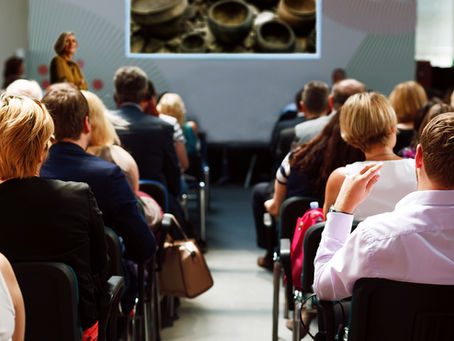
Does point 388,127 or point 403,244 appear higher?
point 388,127

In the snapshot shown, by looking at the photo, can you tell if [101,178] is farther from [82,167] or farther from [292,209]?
[292,209]

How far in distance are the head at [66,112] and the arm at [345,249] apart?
1057 millimetres

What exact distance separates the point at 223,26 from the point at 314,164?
5114 mm

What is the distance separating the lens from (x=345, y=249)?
1.53 meters

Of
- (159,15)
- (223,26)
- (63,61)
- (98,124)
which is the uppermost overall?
(159,15)

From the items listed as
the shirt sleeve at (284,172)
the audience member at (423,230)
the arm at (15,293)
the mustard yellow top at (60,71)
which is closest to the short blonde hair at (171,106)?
the mustard yellow top at (60,71)

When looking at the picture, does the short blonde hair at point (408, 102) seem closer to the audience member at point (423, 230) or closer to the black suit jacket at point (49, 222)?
the audience member at point (423, 230)

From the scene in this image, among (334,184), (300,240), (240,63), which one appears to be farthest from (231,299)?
(240,63)

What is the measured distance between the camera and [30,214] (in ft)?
5.42

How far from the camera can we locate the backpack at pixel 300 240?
2404 millimetres

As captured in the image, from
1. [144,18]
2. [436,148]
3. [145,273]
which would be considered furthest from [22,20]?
[436,148]

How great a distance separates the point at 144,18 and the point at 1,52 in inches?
70.4

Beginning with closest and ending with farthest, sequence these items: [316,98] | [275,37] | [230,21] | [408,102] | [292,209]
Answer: [292,209] → [316,98] → [408,102] → [275,37] → [230,21]

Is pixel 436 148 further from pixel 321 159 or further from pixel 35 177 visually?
pixel 321 159
